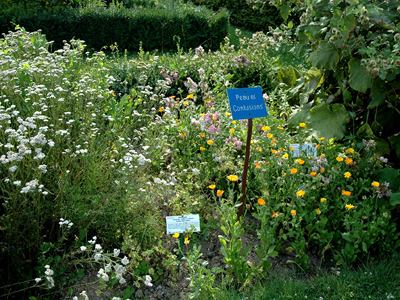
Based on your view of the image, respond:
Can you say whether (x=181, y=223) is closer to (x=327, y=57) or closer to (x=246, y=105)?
(x=246, y=105)

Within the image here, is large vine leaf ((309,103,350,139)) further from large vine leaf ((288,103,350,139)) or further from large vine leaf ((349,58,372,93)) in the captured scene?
large vine leaf ((349,58,372,93))

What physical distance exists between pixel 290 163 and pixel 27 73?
2.65 meters

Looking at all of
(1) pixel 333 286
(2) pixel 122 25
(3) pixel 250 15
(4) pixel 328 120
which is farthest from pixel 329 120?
(3) pixel 250 15

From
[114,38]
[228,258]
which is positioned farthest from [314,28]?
[114,38]

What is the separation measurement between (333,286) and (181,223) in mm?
1070

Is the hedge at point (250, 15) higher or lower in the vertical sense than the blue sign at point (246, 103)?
lower

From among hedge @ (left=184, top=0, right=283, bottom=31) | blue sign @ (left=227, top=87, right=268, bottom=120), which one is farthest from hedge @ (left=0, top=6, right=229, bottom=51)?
blue sign @ (left=227, top=87, right=268, bottom=120)

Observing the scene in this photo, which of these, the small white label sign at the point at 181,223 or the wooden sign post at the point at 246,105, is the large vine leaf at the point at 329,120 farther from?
the small white label sign at the point at 181,223

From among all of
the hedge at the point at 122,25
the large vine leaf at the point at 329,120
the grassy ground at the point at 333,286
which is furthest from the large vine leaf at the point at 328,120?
the hedge at the point at 122,25

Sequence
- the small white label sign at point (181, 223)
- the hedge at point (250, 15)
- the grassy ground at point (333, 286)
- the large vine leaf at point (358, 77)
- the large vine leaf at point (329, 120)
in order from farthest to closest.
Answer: the hedge at point (250, 15), the large vine leaf at point (329, 120), the large vine leaf at point (358, 77), the small white label sign at point (181, 223), the grassy ground at point (333, 286)

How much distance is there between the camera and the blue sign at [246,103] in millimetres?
2689

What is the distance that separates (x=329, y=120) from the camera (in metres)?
3.56

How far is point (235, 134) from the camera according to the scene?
362 centimetres

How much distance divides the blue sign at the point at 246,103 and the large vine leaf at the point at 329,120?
3.29 feet
